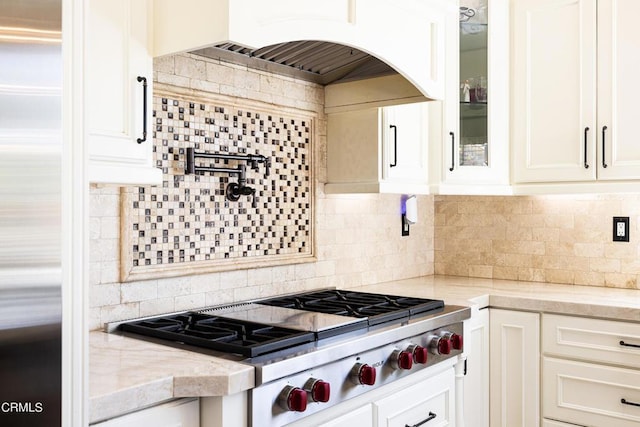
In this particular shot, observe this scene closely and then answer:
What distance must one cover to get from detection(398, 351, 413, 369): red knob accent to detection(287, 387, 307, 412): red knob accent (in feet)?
1.59

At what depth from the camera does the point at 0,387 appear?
0.97 metres

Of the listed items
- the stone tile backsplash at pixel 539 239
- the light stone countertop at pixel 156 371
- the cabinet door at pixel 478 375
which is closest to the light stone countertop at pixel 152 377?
the light stone countertop at pixel 156 371

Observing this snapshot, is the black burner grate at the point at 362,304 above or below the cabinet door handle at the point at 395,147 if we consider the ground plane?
below

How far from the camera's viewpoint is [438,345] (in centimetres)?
216

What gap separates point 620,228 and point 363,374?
1828 mm

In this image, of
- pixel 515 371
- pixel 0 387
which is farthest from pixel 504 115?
pixel 0 387

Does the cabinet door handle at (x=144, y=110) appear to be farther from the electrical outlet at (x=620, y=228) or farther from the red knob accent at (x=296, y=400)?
the electrical outlet at (x=620, y=228)

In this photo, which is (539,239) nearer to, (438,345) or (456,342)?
(456,342)

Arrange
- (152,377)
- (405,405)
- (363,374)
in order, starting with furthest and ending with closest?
(405,405), (363,374), (152,377)

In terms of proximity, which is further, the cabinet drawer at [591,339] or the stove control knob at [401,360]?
the cabinet drawer at [591,339]

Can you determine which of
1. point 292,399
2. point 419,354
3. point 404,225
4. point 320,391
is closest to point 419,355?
point 419,354

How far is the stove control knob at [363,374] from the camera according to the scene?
178cm

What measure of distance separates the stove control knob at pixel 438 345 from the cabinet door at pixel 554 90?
1.15m

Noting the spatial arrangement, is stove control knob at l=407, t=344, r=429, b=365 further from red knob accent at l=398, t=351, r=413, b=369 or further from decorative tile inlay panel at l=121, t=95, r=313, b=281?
decorative tile inlay panel at l=121, t=95, r=313, b=281
